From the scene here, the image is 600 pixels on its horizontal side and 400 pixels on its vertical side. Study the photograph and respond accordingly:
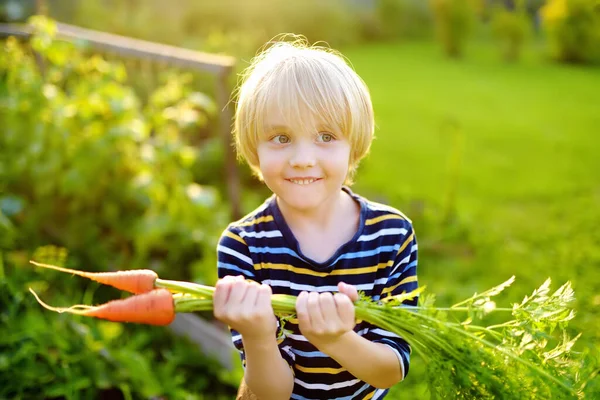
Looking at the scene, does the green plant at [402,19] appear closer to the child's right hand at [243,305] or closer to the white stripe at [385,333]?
the white stripe at [385,333]

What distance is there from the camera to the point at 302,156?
1438 millimetres

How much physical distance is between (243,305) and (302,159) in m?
0.36

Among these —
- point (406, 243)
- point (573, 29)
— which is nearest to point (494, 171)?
point (573, 29)

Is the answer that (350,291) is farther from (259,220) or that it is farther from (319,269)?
(259,220)

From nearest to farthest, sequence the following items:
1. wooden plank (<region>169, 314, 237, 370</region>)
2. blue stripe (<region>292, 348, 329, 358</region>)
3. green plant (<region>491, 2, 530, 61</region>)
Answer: blue stripe (<region>292, 348, 329, 358</region>), wooden plank (<region>169, 314, 237, 370</region>), green plant (<region>491, 2, 530, 61</region>)

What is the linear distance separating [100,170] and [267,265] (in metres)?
2.37

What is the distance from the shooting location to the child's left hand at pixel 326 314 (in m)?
1.27

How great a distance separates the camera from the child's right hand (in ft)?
4.18

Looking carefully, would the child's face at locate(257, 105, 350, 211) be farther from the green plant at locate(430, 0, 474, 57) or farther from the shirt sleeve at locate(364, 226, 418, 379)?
the green plant at locate(430, 0, 474, 57)

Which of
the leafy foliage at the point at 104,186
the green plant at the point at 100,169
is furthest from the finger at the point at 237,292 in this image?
the green plant at the point at 100,169

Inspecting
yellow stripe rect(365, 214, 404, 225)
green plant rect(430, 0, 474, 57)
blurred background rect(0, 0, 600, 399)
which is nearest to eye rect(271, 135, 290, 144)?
yellow stripe rect(365, 214, 404, 225)

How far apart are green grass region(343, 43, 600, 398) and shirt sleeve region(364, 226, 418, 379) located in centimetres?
116

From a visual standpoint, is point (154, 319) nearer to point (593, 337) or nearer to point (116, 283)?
point (116, 283)

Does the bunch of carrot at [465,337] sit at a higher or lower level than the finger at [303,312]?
lower
